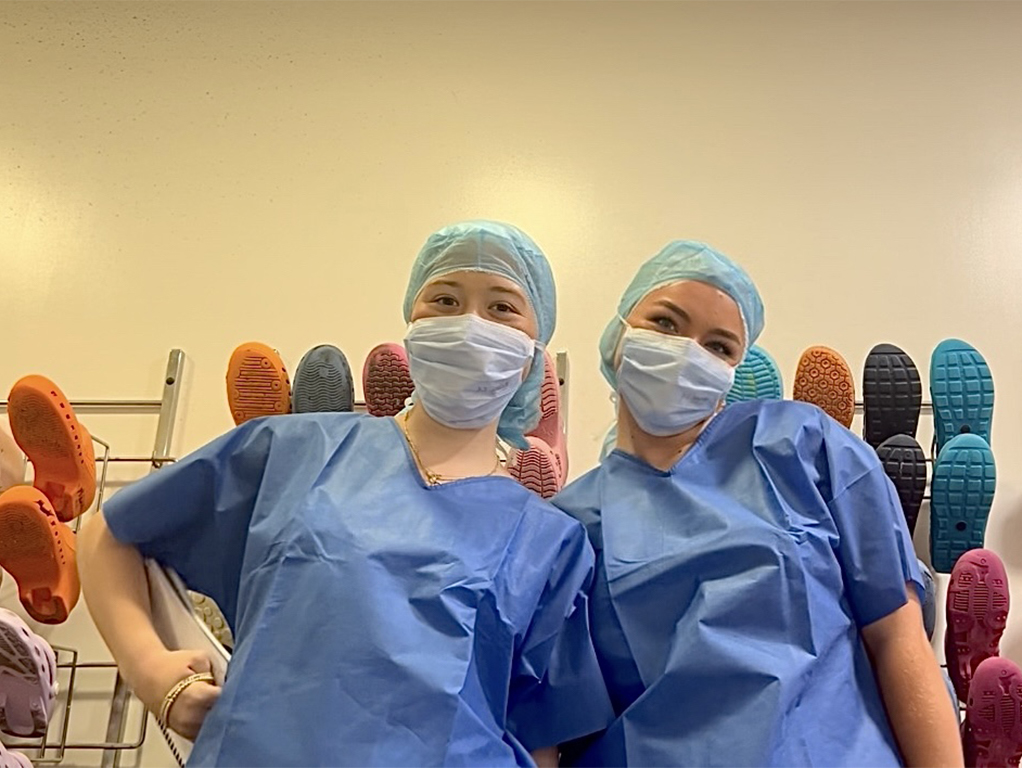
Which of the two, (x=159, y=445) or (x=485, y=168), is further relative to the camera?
(x=485, y=168)

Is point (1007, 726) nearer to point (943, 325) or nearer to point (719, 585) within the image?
point (719, 585)

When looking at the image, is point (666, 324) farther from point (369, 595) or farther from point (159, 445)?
point (159, 445)

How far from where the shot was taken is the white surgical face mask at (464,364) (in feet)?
3.82

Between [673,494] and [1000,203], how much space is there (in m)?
1.10

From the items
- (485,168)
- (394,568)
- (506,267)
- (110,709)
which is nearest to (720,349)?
(506,267)

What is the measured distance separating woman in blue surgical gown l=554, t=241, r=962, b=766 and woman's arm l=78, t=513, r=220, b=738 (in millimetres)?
395

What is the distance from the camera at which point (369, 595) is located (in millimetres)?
971

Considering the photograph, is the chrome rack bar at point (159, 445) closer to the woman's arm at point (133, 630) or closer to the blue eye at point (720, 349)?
the woman's arm at point (133, 630)

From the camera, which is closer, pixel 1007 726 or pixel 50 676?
pixel 1007 726

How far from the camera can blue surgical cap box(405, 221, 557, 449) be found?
3.97ft

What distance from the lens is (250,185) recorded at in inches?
79.0

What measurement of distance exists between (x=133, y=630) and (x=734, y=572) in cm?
59

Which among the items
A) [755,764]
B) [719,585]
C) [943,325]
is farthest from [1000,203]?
[755,764]

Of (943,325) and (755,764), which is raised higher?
(943,325)
